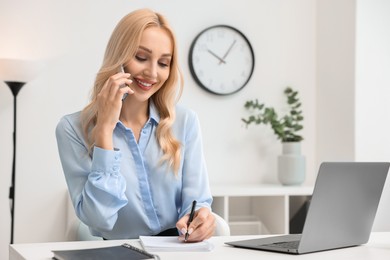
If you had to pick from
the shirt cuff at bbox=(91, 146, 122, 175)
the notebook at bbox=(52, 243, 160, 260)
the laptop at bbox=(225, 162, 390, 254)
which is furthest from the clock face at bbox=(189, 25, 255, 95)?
the notebook at bbox=(52, 243, 160, 260)

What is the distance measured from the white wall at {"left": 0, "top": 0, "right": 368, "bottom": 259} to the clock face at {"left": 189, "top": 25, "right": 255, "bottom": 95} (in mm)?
54

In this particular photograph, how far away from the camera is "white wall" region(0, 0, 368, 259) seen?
3.61 m

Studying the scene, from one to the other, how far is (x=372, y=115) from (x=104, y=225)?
7.57 feet

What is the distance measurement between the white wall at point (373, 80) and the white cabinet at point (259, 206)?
49cm

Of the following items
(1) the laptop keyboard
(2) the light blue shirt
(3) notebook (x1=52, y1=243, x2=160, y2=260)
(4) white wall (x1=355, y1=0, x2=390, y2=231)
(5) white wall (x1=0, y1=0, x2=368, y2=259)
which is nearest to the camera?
(3) notebook (x1=52, y1=243, x2=160, y2=260)

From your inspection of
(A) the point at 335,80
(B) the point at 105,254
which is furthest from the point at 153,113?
(A) the point at 335,80

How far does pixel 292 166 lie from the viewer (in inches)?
150

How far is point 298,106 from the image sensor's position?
4.04 metres

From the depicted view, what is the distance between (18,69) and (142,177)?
5.08 ft

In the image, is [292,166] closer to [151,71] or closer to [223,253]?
[151,71]

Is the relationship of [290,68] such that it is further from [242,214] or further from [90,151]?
[90,151]

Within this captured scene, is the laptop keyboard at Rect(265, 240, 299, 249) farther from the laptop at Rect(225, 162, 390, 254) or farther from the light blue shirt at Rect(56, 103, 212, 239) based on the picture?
the light blue shirt at Rect(56, 103, 212, 239)

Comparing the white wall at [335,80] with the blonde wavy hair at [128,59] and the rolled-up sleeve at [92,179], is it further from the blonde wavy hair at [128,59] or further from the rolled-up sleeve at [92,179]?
the rolled-up sleeve at [92,179]

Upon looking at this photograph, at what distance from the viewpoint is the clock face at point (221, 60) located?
392 centimetres
